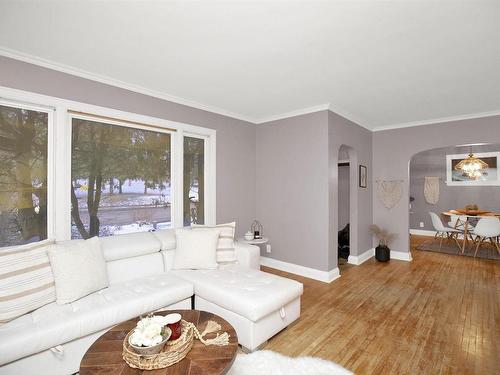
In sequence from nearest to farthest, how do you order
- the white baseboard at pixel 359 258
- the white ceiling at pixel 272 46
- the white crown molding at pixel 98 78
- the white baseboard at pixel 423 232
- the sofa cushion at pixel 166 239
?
1. the white ceiling at pixel 272 46
2. the white crown molding at pixel 98 78
3. the sofa cushion at pixel 166 239
4. the white baseboard at pixel 359 258
5. the white baseboard at pixel 423 232

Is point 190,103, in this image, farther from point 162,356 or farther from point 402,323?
point 402,323

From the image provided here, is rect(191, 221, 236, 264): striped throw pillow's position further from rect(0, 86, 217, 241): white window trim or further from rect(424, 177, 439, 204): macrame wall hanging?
rect(424, 177, 439, 204): macrame wall hanging

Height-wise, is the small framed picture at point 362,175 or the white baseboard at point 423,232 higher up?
the small framed picture at point 362,175

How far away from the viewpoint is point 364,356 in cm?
213

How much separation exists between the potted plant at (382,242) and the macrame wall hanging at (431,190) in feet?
11.5

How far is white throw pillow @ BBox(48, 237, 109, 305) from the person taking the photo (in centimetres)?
211

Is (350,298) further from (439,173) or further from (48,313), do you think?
(439,173)

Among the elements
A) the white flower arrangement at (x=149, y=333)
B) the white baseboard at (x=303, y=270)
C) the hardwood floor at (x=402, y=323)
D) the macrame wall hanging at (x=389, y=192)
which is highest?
the macrame wall hanging at (x=389, y=192)

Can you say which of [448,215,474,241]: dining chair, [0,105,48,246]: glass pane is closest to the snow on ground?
[0,105,48,246]: glass pane

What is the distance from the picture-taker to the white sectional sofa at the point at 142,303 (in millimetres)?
1720

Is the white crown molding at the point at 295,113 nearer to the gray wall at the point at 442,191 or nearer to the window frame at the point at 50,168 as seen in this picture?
the window frame at the point at 50,168

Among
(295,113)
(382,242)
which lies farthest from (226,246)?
(382,242)

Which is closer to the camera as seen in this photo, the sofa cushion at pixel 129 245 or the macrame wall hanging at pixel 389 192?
the sofa cushion at pixel 129 245

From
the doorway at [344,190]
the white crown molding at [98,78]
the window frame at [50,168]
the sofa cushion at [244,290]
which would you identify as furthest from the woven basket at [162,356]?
the doorway at [344,190]
